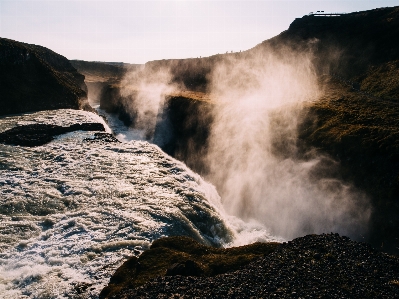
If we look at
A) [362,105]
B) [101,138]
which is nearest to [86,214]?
[101,138]

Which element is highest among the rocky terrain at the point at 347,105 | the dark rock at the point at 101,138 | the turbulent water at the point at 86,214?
the rocky terrain at the point at 347,105

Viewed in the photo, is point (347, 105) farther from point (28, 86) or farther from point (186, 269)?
point (28, 86)

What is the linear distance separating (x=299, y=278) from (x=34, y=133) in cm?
3581

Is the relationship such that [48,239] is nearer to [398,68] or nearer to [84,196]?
[84,196]

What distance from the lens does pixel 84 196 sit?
24.7 meters

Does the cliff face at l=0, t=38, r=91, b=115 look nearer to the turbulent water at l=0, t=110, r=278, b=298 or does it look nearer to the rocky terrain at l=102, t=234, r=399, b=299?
the turbulent water at l=0, t=110, r=278, b=298

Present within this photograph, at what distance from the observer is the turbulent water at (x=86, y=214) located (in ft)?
52.8

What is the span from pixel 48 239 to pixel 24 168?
41.3ft

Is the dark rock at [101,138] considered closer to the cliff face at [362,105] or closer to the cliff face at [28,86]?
the cliff face at [28,86]

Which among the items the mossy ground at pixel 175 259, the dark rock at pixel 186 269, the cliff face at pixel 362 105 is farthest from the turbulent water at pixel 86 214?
the cliff face at pixel 362 105

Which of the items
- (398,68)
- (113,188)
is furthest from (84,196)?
(398,68)

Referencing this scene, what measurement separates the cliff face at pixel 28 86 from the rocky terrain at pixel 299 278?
45640mm

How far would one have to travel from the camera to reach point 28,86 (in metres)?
54.9

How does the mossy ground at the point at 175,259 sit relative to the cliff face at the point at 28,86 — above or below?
below
